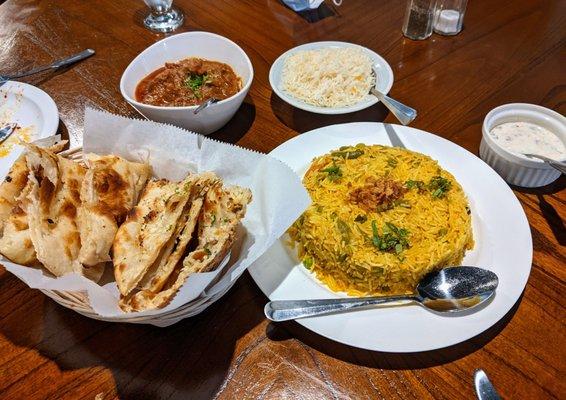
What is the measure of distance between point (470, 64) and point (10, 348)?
8.80 feet

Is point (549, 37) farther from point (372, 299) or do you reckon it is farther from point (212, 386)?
point (212, 386)

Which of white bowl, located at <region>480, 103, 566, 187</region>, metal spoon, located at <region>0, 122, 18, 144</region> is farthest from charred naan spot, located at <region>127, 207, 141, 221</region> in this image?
white bowl, located at <region>480, 103, 566, 187</region>

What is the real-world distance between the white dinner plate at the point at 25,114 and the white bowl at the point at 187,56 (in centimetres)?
42

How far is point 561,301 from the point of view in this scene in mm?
1516

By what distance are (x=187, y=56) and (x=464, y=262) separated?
5.83ft

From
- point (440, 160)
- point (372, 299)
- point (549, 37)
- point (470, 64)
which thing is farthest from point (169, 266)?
point (549, 37)

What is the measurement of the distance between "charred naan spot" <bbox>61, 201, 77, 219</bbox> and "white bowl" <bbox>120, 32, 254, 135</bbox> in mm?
628

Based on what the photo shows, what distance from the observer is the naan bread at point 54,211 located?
1295 millimetres

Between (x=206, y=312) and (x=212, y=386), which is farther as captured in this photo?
(x=206, y=312)

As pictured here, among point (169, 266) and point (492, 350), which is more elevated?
point (169, 266)

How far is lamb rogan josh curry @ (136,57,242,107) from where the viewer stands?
6.88 ft

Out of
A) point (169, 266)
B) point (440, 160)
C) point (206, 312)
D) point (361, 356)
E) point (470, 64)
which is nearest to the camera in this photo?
point (169, 266)

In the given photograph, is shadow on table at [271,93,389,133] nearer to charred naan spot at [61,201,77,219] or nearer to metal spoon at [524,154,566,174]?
metal spoon at [524,154,566,174]

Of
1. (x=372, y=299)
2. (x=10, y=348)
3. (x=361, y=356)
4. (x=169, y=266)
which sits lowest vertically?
(x=10, y=348)
